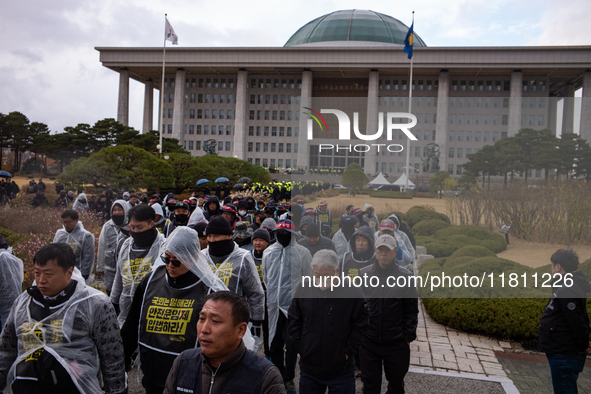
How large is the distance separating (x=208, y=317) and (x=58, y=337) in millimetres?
1303

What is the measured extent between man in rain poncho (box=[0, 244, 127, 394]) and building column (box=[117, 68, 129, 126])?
253 ft

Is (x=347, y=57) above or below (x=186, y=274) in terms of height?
above

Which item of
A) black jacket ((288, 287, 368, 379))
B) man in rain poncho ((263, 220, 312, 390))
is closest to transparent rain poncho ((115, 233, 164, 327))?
man in rain poncho ((263, 220, 312, 390))

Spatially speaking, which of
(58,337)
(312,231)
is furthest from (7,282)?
(312,231)

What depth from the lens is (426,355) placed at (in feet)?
19.7

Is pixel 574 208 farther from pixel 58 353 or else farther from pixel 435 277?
pixel 58 353

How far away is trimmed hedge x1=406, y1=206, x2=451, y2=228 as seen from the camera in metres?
5.63

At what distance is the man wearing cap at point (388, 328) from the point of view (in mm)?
4055

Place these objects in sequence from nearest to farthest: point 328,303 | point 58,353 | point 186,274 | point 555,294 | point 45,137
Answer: point 58,353, point 186,274, point 328,303, point 555,294, point 45,137

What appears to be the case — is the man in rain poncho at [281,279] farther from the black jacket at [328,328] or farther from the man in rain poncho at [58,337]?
the man in rain poncho at [58,337]

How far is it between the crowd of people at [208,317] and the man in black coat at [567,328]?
12 cm

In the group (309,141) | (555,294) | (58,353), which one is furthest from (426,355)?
(58,353)

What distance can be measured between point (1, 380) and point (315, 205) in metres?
3.77

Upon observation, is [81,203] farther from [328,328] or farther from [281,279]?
[328,328]
